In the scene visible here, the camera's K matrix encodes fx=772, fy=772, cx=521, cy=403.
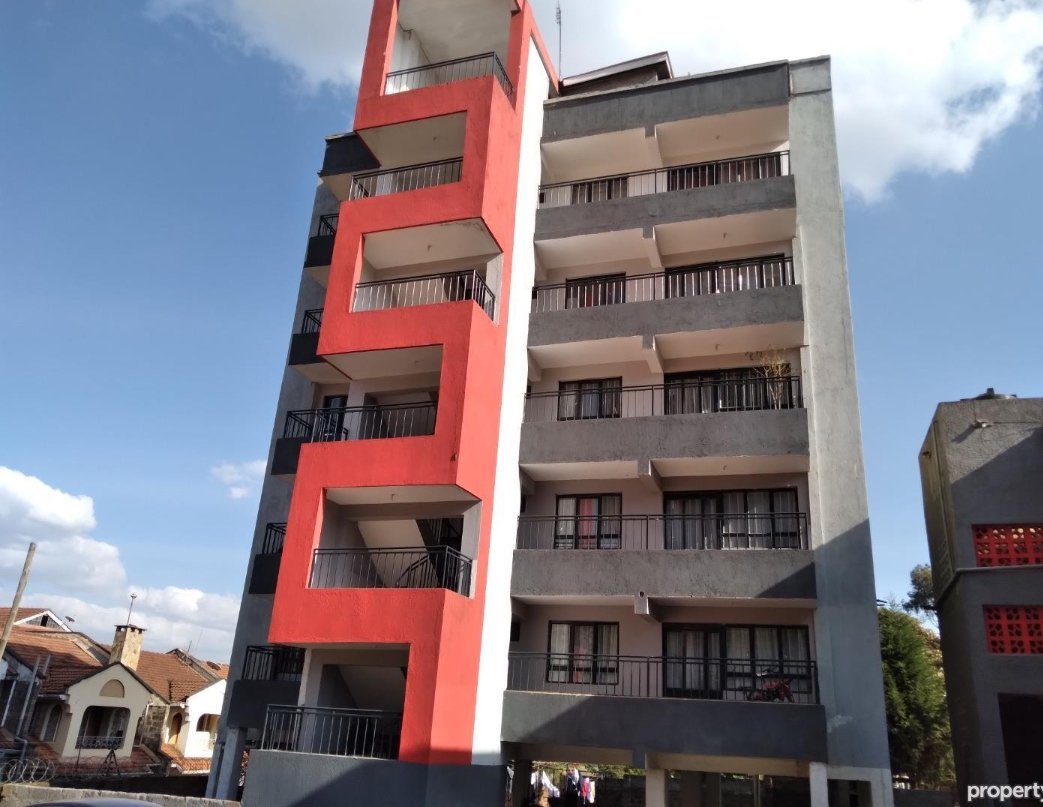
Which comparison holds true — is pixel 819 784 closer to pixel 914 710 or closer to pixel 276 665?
pixel 276 665

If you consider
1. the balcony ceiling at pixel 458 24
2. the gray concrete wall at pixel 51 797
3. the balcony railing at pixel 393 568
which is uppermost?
the balcony ceiling at pixel 458 24

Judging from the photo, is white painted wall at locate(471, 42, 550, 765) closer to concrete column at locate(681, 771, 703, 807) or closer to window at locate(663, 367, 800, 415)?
window at locate(663, 367, 800, 415)

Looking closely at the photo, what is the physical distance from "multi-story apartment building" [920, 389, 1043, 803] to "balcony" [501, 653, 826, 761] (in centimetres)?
311

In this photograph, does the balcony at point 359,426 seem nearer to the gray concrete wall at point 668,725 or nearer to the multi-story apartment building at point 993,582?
the gray concrete wall at point 668,725

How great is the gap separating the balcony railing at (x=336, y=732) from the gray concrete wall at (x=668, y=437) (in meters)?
6.80

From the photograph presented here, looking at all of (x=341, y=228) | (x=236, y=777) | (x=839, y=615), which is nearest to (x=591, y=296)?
(x=341, y=228)

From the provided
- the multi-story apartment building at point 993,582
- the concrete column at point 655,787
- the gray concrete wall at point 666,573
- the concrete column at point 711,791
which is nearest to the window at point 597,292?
the gray concrete wall at point 666,573

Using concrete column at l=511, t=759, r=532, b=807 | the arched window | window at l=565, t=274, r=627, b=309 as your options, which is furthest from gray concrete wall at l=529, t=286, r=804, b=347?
the arched window

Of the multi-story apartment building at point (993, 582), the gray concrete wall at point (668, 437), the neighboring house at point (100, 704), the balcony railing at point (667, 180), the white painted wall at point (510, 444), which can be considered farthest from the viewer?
the neighboring house at point (100, 704)

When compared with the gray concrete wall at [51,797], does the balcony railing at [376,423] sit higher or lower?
higher

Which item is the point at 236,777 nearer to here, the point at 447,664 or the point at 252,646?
the point at 252,646

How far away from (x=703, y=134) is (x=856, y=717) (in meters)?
15.1

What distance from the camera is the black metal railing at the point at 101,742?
3039 cm

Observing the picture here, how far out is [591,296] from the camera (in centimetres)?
2150
